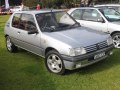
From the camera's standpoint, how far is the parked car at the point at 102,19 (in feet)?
29.7

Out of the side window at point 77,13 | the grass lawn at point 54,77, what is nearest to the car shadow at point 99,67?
the grass lawn at point 54,77

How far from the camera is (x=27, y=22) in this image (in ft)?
25.2

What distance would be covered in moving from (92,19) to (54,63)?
152 inches

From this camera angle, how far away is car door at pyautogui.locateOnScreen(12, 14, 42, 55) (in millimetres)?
7153

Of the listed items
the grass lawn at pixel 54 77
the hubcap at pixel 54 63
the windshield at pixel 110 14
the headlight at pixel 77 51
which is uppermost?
the windshield at pixel 110 14

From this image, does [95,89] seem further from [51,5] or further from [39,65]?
[51,5]

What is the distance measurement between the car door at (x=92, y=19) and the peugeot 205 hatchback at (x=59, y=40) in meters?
1.94

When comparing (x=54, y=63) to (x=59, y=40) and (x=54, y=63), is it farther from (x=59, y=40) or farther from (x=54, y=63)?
(x=59, y=40)

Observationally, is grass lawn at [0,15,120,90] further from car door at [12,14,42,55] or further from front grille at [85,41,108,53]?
front grille at [85,41,108,53]

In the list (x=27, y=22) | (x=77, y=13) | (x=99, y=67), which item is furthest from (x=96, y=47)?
(x=77, y=13)

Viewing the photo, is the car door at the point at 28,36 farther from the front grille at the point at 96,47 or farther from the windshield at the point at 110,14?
the windshield at the point at 110,14

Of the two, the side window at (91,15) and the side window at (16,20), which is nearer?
the side window at (16,20)

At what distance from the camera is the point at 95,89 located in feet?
18.1

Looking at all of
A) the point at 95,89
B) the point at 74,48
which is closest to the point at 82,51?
the point at 74,48
